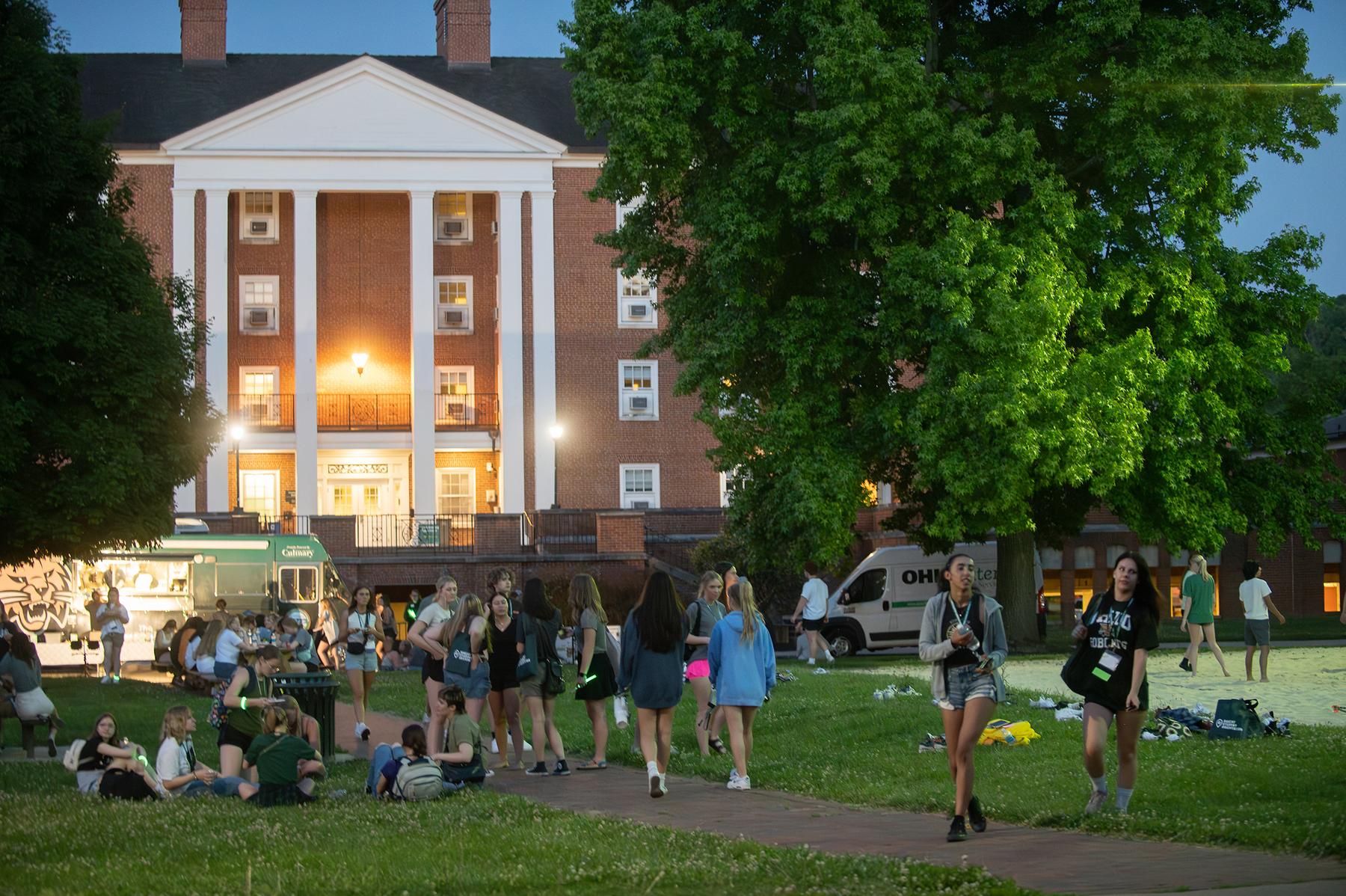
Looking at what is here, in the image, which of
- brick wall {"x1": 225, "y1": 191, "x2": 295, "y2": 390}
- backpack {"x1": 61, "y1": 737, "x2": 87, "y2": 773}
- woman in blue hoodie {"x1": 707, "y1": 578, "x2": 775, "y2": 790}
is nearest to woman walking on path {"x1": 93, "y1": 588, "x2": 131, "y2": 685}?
backpack {"x1": 61, "y1": 737, "x2": 87, "y2": 773}

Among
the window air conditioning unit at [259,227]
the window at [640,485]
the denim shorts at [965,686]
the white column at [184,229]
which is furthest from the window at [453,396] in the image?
the denim shorts at [965,686]

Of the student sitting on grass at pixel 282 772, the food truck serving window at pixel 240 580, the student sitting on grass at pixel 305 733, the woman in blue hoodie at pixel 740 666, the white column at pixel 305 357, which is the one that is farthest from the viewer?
A: the white column at pixel 305 357

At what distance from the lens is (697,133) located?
28672 millimetres

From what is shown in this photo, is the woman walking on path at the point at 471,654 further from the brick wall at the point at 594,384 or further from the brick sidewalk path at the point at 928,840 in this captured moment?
the brick wall at the point at 594,384

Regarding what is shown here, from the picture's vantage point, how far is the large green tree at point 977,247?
89.3ft

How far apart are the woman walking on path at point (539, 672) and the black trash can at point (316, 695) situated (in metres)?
2.32

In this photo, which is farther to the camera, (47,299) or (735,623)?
(47,299)

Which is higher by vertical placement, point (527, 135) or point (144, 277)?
point (527, 135)

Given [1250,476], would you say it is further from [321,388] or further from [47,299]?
[321,388]

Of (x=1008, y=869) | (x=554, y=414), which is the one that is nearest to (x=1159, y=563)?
(x=554, y=414)

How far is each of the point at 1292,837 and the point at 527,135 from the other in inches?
1675

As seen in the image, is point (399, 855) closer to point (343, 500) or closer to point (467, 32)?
point (343, 500)

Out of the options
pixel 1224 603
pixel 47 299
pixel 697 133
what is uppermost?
pixel 697 133

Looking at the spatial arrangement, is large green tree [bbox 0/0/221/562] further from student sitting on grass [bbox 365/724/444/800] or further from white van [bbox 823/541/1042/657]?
white van [bbox 823/541/1042/657]
